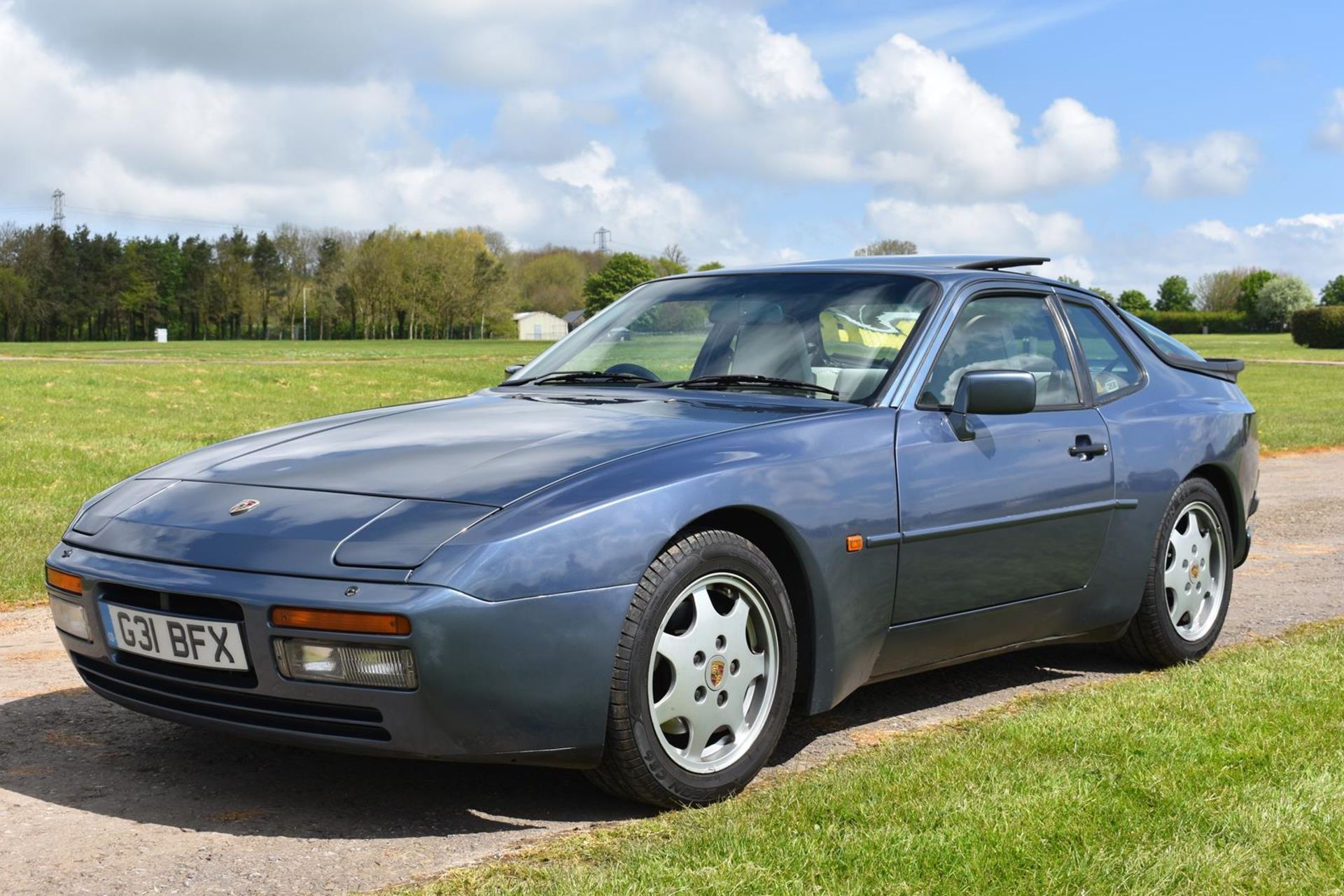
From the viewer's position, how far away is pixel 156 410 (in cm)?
2030

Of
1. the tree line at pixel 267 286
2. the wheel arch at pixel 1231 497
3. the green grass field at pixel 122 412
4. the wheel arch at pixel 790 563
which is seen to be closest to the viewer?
the wheel arch at pixel 790 563

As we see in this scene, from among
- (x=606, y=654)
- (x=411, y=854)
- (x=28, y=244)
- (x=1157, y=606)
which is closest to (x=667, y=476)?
(x=606, y=654)

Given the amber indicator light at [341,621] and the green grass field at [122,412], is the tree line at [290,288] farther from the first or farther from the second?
the amber indicator light at [341,621]

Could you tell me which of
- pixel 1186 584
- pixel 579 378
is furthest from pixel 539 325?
pixel 579 378

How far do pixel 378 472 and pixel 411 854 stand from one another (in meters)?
1.00

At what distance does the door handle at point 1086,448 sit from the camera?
4.90 m

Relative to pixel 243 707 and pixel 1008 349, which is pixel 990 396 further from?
pixel 243 707

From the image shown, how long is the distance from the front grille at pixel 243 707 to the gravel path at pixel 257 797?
288mm

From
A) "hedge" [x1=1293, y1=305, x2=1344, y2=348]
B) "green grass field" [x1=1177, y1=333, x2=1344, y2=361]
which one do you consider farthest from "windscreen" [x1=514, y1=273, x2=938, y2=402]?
"hedge" [x1=1293, y1=305, x2=1344, y2=348]

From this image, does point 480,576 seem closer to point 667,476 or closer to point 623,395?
point 667,476

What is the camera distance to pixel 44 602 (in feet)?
22.8

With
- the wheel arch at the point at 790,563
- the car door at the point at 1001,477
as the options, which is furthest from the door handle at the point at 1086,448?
the wheel arch at the point at 790,563

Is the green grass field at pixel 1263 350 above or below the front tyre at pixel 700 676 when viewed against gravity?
above

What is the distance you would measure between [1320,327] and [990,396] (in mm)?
63909
